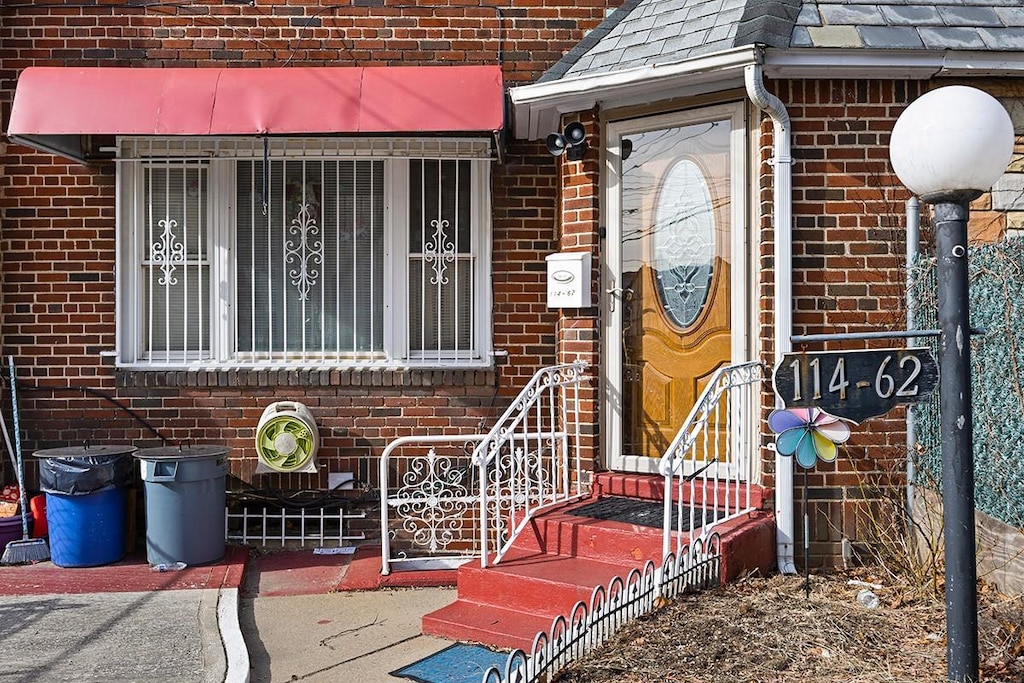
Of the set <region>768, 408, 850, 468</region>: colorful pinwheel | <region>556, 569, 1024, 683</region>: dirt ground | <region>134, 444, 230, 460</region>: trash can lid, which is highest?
<region>768, 408, 850, 468</region>: colorful pinwheel

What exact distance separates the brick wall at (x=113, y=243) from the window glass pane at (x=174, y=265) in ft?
0.81

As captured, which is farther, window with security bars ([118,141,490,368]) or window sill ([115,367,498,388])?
window with security bars ([118,141,490,368])

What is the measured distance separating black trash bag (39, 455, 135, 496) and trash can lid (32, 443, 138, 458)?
0.04 metres

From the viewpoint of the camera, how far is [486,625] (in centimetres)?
489

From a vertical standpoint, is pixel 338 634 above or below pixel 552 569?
below

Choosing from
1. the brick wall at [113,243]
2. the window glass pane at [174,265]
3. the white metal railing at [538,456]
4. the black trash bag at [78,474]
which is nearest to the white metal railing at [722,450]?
the white metal railing at [538,456]

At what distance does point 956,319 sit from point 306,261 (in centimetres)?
501

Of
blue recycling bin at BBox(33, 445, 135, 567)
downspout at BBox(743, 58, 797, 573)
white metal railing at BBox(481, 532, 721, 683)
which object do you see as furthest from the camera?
blue recycling bin at BBox(33, 445, 135, 567)

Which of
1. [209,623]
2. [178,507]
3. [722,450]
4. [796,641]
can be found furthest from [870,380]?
[178,507]

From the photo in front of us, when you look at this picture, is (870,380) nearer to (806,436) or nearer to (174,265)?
(806,436)

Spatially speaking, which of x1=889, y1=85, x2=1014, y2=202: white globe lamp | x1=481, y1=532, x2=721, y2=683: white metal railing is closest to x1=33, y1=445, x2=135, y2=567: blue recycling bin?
x1=481, y1=532, x2=721, y2=683: white metal railing

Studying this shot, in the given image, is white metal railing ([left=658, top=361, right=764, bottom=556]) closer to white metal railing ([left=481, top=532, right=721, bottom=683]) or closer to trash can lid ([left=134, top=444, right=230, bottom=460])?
white metal railing ([left=481, top=532, right=721, bottom=683])

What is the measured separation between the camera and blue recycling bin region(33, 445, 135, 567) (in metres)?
6.20

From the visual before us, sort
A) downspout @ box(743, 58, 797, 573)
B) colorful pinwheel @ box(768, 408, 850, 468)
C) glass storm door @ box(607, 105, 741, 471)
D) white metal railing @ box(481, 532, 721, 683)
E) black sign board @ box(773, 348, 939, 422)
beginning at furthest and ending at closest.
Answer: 1. glass storm door @ box(607, 105, 741, 471)
2. downspout @ box(743, 58, 797, 573)
3. colorful pinwheel @ box(768, 408, 850, 468)
4. white metal railing @ box(481, 532, 721, 683)
5. black sign board @ box(773, 348, 939, 422)
